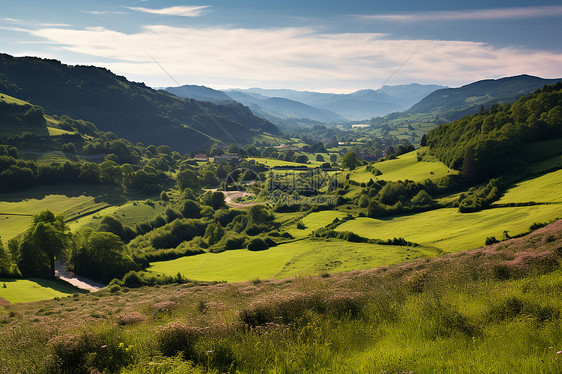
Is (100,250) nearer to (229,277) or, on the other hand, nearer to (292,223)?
(229,277)

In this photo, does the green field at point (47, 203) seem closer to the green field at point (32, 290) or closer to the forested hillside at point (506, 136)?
the green field at point (32, 290)

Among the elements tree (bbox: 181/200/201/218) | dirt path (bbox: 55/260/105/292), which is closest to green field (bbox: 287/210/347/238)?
tree (bbox: 181/200/201/218)

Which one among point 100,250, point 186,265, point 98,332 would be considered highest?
point 98,332

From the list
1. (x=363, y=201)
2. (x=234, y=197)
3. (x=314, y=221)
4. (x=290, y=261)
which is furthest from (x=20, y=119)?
(x=290, y=261)

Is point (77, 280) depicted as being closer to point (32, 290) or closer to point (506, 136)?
point (32, 290)

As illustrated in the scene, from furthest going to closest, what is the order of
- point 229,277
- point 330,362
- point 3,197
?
point 3,197
point 229,277
point 330,362

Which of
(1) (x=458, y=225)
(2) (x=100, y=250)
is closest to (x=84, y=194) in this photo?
(2) (x=100, y=250)

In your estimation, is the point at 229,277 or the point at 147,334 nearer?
the point at 147,334

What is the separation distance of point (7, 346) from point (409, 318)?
10389 millimetres

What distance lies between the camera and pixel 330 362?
6645 millimetres

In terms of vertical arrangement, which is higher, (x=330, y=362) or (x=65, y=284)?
(x=330, y=362)

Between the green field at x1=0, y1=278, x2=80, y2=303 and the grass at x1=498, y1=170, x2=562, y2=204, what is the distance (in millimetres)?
66092

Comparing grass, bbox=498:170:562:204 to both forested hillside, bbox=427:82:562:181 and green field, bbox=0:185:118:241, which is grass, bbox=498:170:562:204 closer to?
forested hillside, bbox=427:82:562:181

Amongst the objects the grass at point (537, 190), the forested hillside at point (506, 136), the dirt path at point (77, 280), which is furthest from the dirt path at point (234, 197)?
the grass at point (537, 190)
